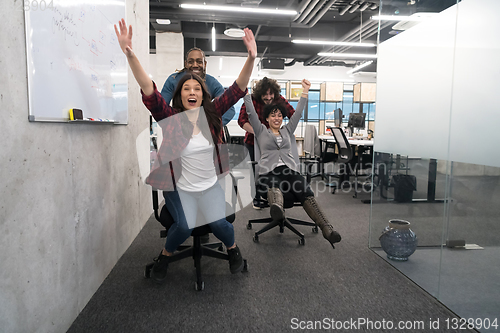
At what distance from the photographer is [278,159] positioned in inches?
104

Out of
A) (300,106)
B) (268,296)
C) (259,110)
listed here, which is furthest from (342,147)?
(268,296)

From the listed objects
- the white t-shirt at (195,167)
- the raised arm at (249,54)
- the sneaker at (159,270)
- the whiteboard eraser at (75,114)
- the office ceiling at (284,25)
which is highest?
the office ceiling at (284,25)

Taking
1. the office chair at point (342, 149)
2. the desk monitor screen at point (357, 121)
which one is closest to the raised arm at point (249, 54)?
the office chair at point (342, 149)

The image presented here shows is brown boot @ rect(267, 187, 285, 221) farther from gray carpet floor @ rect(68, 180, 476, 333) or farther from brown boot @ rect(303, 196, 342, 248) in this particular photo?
gray carpet floor @ rect(68, 180, 476, 333)

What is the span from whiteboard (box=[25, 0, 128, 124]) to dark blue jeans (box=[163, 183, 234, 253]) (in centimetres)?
65

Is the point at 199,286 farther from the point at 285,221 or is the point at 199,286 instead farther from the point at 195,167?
the point at 285,221

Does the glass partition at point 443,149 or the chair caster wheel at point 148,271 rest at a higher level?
the glass partition at point 443,149

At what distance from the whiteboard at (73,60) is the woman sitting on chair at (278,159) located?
3.44ft

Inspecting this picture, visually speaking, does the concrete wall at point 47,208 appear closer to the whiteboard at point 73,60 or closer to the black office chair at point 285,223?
the whiteboard at point 73,60

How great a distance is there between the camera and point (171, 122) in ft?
5.95

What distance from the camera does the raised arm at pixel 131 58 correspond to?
4.74 feet

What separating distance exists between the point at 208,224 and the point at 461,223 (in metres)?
1.45

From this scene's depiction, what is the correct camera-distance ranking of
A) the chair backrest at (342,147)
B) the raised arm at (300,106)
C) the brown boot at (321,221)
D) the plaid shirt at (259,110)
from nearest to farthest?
the brown boot at (321,221) → the raised arm at (300,106) → the plaid shirt at (259,110) → the chair backrest at (342,147)

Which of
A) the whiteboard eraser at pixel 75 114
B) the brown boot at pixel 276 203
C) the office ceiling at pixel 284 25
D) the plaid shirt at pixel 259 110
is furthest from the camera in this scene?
the office ceiling at pixel 284 25
